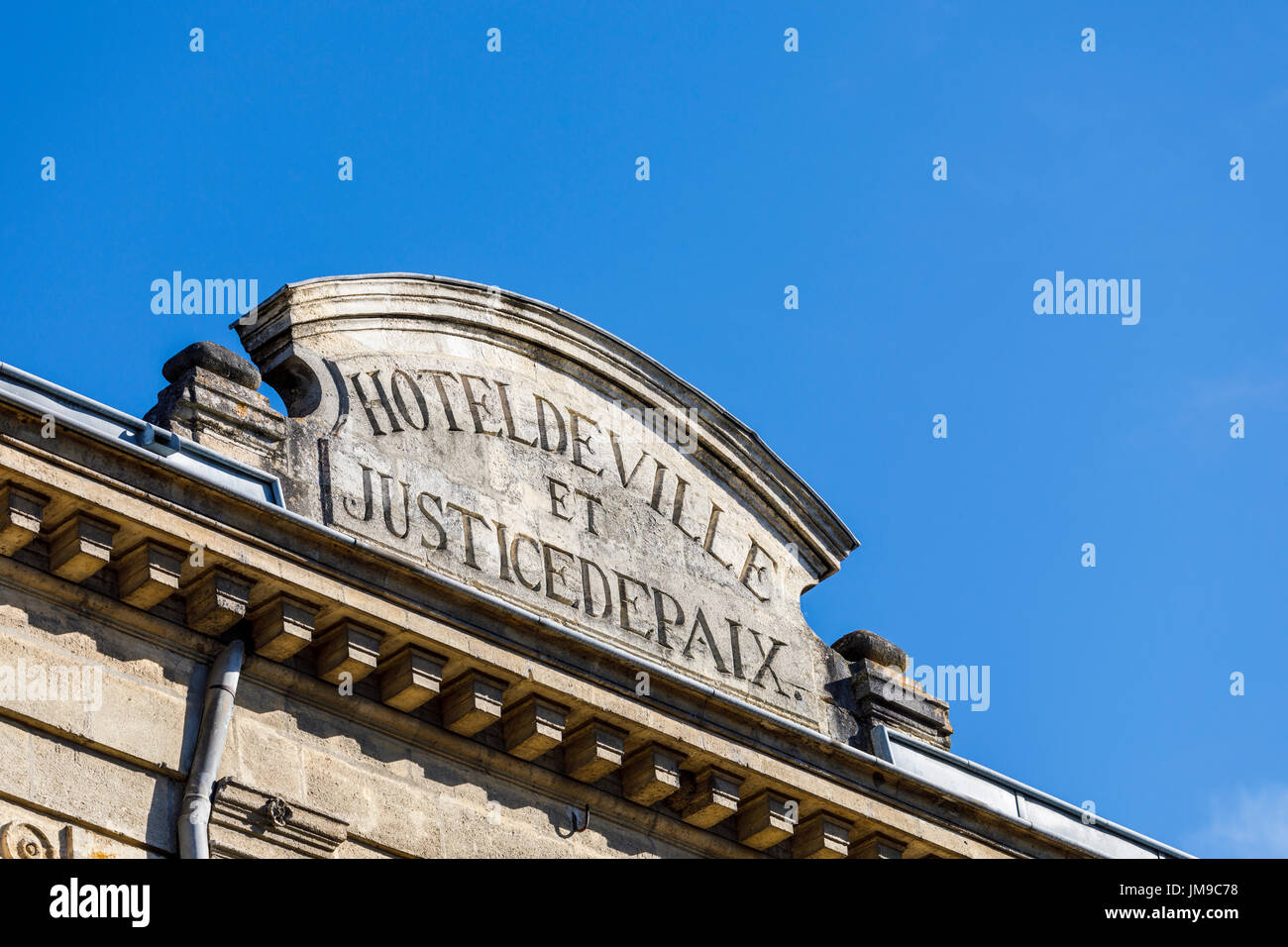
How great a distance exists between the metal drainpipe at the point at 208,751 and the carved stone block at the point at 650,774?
267cm

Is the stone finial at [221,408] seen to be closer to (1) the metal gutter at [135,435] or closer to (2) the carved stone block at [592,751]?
(1) the metal gutter at [135,435]

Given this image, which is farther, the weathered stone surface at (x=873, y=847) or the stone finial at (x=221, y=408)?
the weathered stone surface at (x=873, y=847)

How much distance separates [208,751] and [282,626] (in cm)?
82

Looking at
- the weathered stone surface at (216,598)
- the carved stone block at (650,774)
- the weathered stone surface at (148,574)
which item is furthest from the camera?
the carved stone block at (650,774)

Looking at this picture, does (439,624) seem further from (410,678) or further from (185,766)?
(185,766)

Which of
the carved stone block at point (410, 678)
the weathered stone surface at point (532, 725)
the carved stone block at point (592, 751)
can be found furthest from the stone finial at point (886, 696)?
the carved stone block at point (410, 678)

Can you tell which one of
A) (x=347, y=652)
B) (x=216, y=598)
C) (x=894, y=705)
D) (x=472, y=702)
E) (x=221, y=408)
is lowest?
(x=472, y=702)

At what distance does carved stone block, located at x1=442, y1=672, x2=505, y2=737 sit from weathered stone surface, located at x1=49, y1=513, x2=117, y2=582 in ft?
7.44

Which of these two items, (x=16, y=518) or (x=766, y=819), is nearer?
(x=16, y=518)

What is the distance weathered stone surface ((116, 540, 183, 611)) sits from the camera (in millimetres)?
12031

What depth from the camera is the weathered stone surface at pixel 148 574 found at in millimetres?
12031

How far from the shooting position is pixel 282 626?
12.4 metres

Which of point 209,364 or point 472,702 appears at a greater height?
point 209,364

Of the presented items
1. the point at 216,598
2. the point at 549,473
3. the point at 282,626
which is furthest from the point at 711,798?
the point at 216,598
